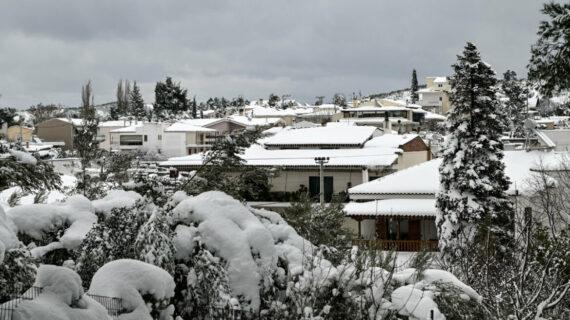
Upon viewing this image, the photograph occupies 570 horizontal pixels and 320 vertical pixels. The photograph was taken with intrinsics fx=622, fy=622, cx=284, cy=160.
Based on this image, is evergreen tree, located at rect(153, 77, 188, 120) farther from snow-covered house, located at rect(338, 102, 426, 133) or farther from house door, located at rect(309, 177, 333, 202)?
house door, located at rect(309, 177, 333, 202)

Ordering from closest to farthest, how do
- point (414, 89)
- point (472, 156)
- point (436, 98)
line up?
point (472, 156) < point (436, 98) < point (414, 89)

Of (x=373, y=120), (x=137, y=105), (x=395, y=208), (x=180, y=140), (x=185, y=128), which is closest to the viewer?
(x=395, y=208)

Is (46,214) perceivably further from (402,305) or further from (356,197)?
(356,197)

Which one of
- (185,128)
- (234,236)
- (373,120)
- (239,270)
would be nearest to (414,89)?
(373,120)

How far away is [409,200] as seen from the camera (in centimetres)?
3216

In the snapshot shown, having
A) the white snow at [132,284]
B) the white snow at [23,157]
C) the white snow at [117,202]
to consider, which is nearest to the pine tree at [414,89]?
the white snow at [117,202]

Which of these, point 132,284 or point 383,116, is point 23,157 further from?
point 383,116

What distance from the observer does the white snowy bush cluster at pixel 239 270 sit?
8.19 m

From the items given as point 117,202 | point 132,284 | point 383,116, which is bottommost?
point 132,284

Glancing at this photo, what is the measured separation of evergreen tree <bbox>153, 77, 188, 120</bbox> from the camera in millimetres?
95875

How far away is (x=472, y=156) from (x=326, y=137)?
21780 mm

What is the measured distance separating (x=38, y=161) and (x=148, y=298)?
2.04 m

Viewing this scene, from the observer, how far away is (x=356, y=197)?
33969 mm

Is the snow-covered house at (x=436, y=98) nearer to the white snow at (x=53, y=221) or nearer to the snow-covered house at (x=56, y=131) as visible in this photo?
the snow-covered house at (x=56, y=131)
